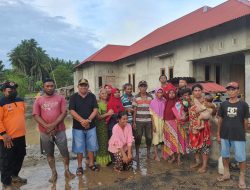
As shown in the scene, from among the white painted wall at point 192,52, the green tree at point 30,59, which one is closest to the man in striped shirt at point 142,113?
the white painted wall at point 192,52

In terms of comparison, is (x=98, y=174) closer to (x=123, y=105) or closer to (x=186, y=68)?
(x=123, y=105)

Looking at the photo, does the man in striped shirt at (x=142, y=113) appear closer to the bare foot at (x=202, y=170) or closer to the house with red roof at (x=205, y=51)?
the bare foot at (x=202, y=170)

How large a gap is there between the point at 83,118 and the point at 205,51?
39.0 feet

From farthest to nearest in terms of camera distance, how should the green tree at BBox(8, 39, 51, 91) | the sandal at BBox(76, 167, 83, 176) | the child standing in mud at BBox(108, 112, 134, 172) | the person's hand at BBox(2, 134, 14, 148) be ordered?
the green tree at BBox(8, 39, 51, 91)
the child standing in mud at BBox(108, 112, 134, 172)
the sandal at BBox(76, 167, 83, 176)
the person's hand at BBox(2, 134, 14, 148)

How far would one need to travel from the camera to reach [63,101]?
4.98m

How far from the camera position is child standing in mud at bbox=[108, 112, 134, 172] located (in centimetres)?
533

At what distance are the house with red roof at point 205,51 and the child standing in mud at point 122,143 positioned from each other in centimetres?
878

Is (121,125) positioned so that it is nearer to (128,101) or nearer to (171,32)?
(128,101)

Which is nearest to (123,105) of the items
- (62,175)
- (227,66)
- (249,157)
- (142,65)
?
(62,175)

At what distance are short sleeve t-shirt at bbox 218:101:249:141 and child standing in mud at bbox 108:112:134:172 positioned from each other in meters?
1.81

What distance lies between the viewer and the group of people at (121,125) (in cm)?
451

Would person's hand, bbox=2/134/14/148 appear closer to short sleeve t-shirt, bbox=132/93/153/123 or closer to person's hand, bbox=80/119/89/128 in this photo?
person's hand, bbox=80/119/89/128

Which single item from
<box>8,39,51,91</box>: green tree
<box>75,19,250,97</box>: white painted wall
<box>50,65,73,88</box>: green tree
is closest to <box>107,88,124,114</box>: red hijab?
<box>75,19,250,97</box>: white painted wall

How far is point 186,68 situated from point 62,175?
13.3 metres
